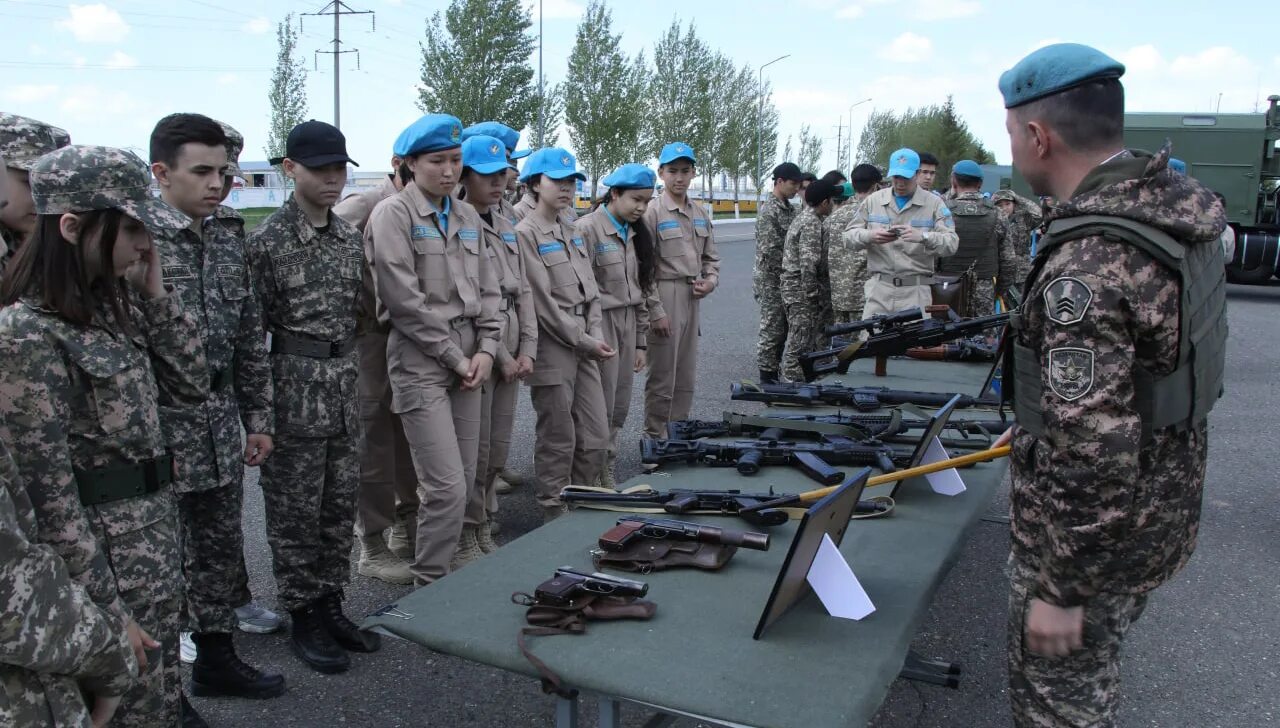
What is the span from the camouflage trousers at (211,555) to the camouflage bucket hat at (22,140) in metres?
1.17

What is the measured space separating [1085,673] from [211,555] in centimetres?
264

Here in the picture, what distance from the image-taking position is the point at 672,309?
6.06 meters

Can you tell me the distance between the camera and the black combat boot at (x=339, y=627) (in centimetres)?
340

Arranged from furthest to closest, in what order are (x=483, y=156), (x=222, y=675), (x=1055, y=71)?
1. (x=483, y=156)
2. (x=222, y=675)
3. (x=1055, y=71)

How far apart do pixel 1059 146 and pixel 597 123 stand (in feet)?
138

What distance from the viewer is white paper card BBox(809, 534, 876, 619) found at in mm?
2205

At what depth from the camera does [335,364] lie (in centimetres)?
335

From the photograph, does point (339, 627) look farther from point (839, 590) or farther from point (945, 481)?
point (945, 481)

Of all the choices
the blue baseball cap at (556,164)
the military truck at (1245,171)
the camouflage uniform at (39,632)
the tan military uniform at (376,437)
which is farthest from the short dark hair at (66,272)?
the military truck at (1245,171)

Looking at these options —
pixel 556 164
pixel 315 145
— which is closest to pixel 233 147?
pixel 315 145

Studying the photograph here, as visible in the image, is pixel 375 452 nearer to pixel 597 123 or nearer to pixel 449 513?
pixel 449 513

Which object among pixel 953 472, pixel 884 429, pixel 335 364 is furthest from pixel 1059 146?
pixel 335 364

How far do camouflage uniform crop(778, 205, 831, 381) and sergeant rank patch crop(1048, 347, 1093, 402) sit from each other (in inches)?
224

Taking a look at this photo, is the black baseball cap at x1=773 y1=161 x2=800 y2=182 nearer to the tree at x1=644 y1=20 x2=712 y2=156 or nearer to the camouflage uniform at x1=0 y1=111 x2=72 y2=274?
the camouflage uniform at x1=0 y1=111 x2=72 y2=274
